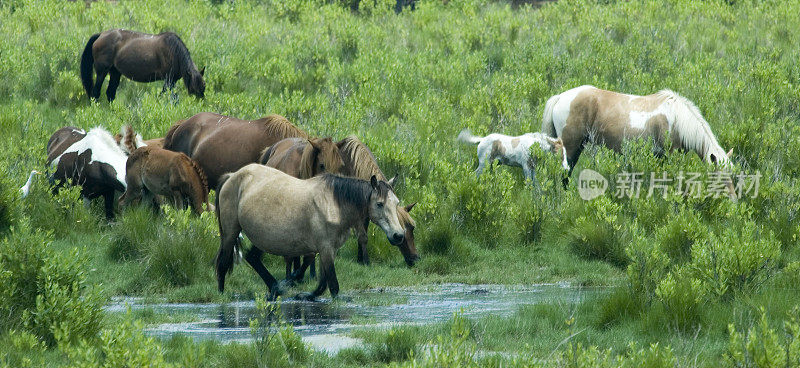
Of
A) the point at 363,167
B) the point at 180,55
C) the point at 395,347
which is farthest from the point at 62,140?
the point at 395,347

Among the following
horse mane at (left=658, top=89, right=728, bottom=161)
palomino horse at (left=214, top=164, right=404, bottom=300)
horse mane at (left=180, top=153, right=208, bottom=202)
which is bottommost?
horse mane at (left=180, top=153, right=208, bottom=202)

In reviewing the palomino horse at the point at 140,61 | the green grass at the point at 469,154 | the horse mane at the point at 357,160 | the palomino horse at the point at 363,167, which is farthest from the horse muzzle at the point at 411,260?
the palomino horse at the point at 140,61

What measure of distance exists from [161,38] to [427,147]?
5.95 m

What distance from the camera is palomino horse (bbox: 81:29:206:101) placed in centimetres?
1794

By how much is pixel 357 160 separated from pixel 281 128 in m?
2.07

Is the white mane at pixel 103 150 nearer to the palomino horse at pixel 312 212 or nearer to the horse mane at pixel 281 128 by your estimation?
the horse mane at pixel 281 128

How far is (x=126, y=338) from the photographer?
21.0 feet

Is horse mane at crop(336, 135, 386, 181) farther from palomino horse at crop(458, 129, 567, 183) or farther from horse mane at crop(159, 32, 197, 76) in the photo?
horse mane at crop(159, 32, 197, 76)

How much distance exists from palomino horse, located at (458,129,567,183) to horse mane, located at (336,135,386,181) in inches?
139

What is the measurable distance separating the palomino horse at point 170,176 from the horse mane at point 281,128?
1.04 m

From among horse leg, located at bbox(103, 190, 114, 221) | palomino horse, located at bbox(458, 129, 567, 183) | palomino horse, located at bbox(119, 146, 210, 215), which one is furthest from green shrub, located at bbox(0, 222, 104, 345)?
palomino horse, located at bbox(458, 129, 567, 183)

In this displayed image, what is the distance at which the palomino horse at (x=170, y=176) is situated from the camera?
39.7 feet

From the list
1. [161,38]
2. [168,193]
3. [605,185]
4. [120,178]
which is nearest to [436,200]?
[605,185]

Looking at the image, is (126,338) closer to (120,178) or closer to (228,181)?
(228,181)
